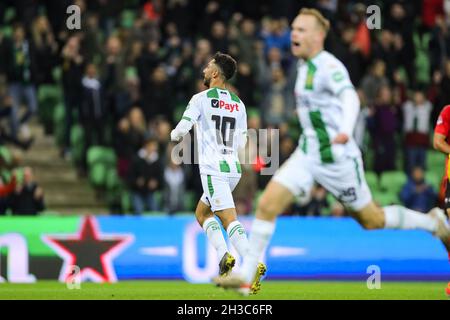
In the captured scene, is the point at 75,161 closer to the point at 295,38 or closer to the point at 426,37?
the point at 426,37

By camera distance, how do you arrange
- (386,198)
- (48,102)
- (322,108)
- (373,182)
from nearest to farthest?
(322,108)
(386,198)
(373,182)
(48,102)

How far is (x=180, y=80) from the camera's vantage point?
22.4 metres

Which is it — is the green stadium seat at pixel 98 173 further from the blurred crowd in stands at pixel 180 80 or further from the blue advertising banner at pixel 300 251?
the blue advertising banner at pixel 300 251

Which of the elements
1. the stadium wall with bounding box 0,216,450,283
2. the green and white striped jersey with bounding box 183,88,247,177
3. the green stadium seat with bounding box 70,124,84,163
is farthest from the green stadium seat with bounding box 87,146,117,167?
the green and white striped jersey with bounding box 183,88,247,177

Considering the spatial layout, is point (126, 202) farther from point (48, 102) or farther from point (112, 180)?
point (48, 102)

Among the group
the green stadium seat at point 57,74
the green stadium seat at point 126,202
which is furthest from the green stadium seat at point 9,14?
the green stadium seat at point 126,202

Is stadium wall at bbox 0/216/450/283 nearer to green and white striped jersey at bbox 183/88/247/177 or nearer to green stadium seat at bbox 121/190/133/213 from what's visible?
green stadium seat at bbox 121/190/133/213

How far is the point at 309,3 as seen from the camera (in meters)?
25.4

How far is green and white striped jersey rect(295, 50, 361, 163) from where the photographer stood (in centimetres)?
1033

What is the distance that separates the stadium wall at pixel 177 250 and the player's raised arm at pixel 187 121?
6.17 m

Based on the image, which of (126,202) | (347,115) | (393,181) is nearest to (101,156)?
→ (126,202)

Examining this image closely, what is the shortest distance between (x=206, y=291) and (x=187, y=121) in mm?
3198

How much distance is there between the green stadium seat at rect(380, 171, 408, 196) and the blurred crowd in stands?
0.13 m

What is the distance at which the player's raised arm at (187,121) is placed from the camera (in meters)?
11.9
